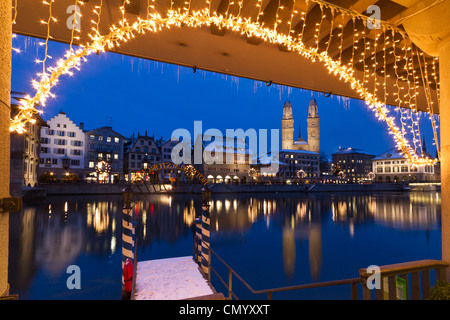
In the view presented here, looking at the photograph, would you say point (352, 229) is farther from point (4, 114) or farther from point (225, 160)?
point (225, 160)

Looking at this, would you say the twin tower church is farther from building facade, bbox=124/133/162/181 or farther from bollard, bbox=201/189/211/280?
bollard, bbox=201/189/211/280

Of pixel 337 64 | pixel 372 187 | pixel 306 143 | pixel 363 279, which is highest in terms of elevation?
pixel 306 143

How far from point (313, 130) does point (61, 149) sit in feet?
325

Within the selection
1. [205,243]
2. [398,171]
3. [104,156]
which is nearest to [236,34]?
[205,243]

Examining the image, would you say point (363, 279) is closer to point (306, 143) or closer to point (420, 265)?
point (420, 265)

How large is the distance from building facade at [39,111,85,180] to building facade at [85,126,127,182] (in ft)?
4.16

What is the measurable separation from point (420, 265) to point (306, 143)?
115575 mm

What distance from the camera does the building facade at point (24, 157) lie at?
2672cm

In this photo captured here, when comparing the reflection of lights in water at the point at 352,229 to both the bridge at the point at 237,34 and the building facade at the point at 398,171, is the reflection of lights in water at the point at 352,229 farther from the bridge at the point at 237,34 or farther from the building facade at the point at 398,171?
the building facade at the point at 398,171

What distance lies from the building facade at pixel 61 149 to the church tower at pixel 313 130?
9261 cm

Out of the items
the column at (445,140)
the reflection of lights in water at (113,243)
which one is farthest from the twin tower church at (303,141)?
the column at (445,140)

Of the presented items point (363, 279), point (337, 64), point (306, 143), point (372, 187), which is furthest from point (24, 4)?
point (306, 143)

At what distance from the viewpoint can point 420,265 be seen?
3.05 meters

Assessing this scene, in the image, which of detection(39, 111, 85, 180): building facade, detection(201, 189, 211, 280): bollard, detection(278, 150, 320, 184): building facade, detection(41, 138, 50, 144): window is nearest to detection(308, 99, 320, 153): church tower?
detection(278, 150, 320, 184): building facade
